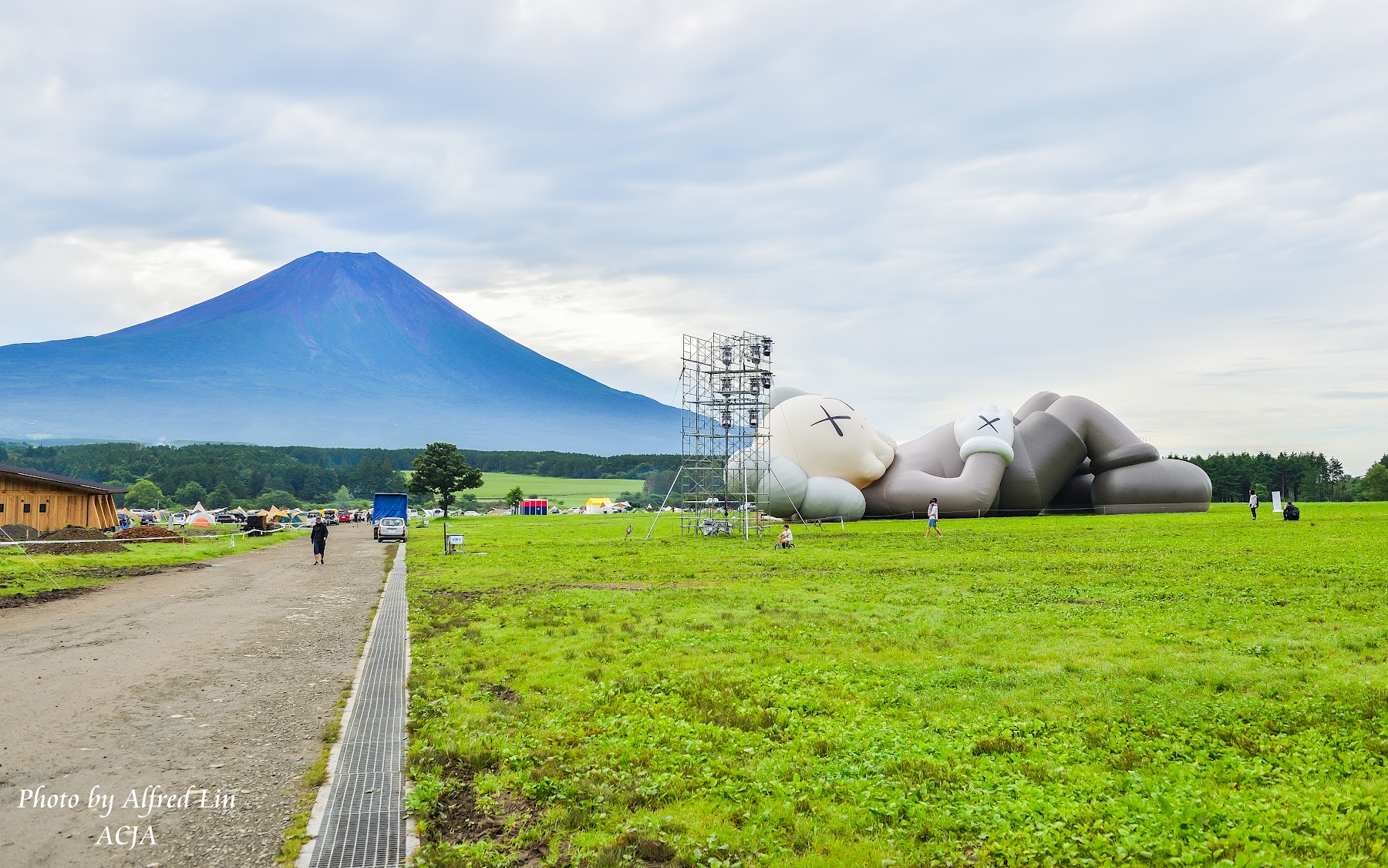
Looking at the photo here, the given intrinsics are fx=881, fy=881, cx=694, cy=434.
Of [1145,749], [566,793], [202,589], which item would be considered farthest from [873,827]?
[202,589]

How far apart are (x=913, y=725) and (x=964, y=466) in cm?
3806

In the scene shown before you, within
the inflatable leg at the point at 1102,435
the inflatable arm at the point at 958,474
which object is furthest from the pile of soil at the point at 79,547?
the inflatable leg at the point at 1102,435

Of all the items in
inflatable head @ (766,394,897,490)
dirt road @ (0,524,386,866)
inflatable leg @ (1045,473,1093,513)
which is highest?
inflatable head @ (766,394,897,490)

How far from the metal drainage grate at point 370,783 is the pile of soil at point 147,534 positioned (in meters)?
32.9

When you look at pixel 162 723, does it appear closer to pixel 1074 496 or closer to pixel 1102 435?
pixel 1102 435

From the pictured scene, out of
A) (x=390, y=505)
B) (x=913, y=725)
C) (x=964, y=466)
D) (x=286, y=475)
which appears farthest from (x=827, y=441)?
(x=286, y=475)

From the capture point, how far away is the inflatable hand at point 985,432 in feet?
138

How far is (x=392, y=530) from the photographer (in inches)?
1623

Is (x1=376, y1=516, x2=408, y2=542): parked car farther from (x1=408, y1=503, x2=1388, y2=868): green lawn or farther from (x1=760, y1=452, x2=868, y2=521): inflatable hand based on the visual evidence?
(x1=408, y1=503, x2=1388, y2=868): green lawn

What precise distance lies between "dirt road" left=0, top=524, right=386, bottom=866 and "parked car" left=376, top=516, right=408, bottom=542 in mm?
24163

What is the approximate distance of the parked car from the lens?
4103cm

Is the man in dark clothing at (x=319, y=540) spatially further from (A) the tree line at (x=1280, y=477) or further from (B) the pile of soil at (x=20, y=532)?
(A) the tree line at (x=1280, y=477)

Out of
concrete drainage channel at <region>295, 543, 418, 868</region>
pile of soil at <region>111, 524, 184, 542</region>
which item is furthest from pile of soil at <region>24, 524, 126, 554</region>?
concrete drainage channel at <region>295, 543, 418, 868</region>

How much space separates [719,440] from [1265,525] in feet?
69.4
